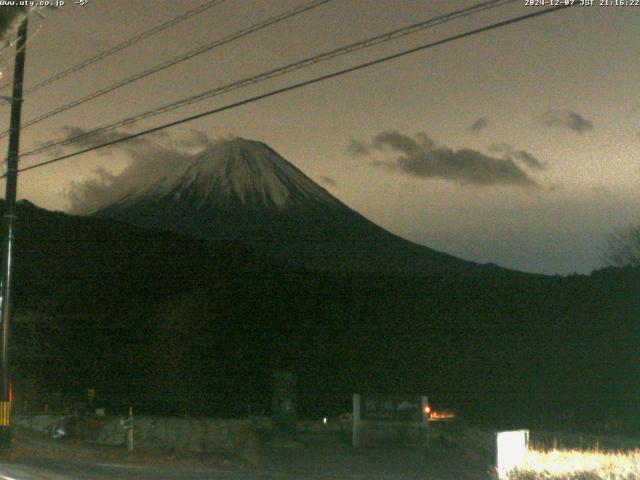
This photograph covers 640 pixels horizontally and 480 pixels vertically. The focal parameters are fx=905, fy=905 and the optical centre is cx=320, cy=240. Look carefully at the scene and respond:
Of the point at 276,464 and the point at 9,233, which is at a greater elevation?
the point at 9,233

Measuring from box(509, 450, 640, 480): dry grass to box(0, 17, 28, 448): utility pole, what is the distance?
1231 centimetres

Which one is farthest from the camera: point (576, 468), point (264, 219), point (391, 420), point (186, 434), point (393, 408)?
point (264, 219)

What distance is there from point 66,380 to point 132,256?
150ft

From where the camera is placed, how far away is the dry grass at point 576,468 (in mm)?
12156

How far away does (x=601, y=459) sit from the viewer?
14328mm

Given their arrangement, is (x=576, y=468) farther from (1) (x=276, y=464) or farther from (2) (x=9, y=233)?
(2) (x=9, y=233)

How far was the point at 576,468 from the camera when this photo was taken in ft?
43.5

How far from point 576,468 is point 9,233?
46.1 feet

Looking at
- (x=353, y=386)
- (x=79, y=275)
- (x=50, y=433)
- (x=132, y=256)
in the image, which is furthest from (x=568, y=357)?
(x=132, y=256)

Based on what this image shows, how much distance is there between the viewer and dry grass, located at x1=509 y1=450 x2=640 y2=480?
12.2m

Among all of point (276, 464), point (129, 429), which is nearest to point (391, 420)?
point (276, 464)

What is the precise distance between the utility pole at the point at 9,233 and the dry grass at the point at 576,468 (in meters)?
12.3

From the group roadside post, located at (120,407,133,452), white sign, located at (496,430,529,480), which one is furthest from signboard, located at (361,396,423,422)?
white sign, located at (496,430,529,480)

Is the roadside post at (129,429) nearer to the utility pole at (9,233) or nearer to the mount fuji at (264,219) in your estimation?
the utility pole at (9,233)
